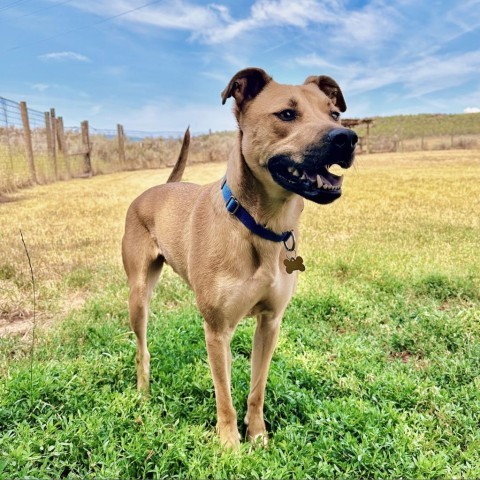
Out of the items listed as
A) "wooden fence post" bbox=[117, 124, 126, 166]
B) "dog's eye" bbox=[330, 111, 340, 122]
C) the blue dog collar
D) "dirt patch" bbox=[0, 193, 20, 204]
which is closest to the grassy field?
the blue dog collar

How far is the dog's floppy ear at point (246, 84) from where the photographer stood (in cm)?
259

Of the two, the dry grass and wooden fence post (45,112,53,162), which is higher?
wooden fence post (45,112,53,162)

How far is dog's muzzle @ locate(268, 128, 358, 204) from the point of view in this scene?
2.19m

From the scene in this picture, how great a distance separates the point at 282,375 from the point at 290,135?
1891mm

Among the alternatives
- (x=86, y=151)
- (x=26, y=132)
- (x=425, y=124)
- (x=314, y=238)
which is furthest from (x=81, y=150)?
(x=425, y=124)

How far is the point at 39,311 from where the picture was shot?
488 cm

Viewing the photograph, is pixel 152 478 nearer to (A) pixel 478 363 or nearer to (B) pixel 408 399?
(B) pixel 408 399

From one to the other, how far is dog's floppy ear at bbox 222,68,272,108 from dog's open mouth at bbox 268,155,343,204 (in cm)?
56

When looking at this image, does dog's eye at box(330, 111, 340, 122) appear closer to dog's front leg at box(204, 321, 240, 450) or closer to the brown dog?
the brown dog

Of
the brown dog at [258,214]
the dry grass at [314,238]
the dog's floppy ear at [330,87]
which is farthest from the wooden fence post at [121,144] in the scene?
the brown dog at [258,214]

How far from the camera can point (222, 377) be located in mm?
2688

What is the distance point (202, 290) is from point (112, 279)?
343 centimetres

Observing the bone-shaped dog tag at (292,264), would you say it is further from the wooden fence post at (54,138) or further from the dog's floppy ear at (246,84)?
the wooden fence post at (54,138)

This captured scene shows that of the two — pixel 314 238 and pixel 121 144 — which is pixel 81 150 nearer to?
pixel 121 144
